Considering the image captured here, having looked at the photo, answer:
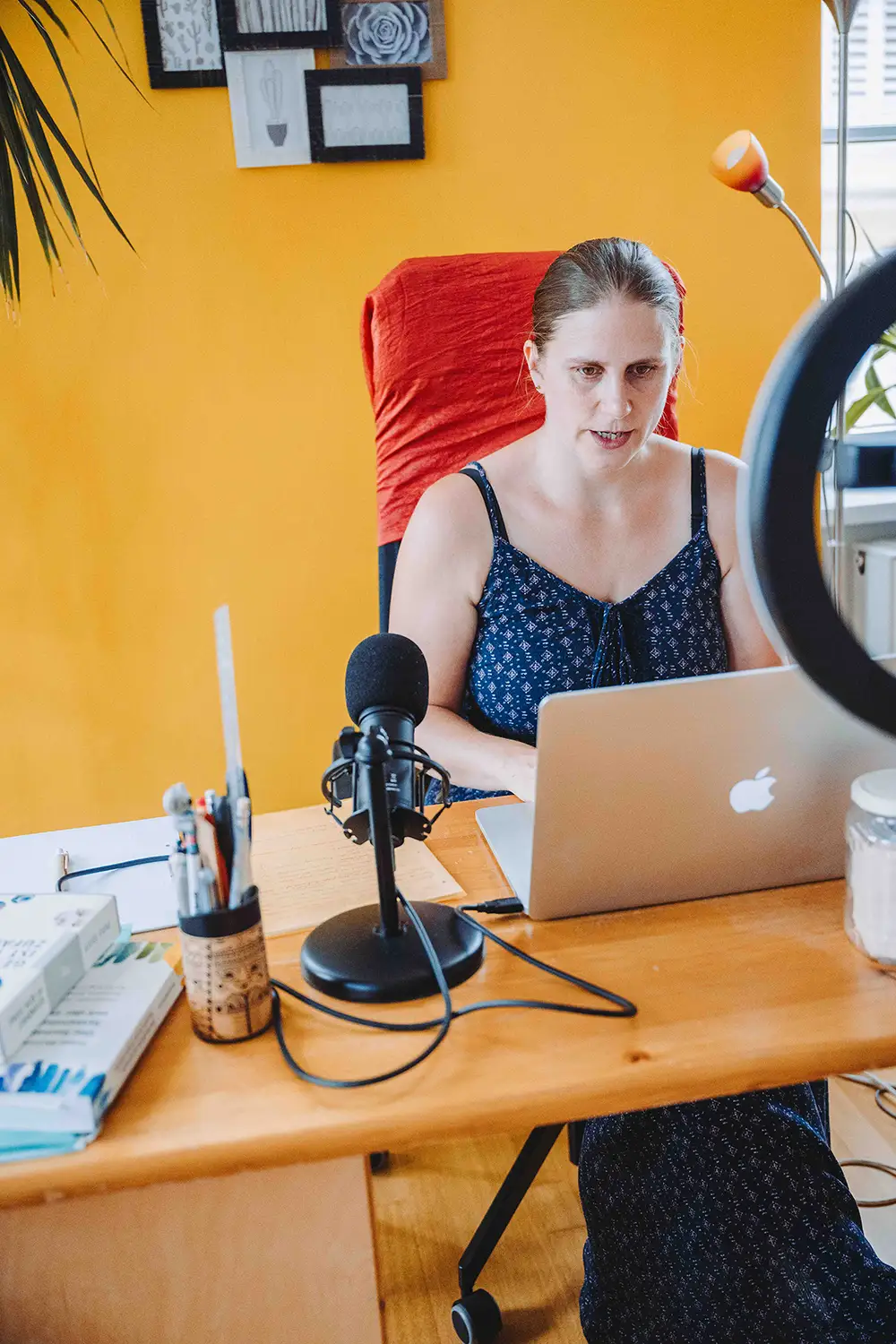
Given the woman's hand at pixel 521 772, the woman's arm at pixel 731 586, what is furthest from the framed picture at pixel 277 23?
the woman's hand at pixel 521 772

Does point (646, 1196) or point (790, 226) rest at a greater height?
point (790, 226)

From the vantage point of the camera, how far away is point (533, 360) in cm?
143

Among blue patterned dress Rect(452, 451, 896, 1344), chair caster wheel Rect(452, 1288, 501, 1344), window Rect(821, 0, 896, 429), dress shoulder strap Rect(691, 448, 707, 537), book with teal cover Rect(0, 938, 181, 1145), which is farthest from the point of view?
window Rect(821, 0, 896, 429)

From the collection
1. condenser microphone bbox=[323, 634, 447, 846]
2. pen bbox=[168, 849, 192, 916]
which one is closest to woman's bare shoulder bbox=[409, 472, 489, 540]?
condenser microphone bbox=[323, 634, 447, 846]

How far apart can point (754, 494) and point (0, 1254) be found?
767mm

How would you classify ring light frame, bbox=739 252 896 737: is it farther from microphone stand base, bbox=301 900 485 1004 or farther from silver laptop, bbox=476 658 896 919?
microphone stand base, bbox=301 900 485 1004

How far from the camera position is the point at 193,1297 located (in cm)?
79

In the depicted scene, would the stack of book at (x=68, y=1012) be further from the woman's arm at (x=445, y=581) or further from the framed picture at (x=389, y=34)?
the framed picture at (x=389, y=34)

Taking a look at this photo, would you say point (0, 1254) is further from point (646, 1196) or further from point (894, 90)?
point (894, 90)

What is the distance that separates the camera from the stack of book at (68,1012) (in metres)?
0.62

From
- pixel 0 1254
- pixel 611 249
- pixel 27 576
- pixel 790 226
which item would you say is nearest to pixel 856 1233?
pixel 0 1254

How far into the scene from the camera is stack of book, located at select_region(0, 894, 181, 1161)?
62 centimetres

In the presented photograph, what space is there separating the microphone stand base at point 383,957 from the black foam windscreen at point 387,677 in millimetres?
163

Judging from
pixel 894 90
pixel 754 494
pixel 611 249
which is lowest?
pixel 754 494
